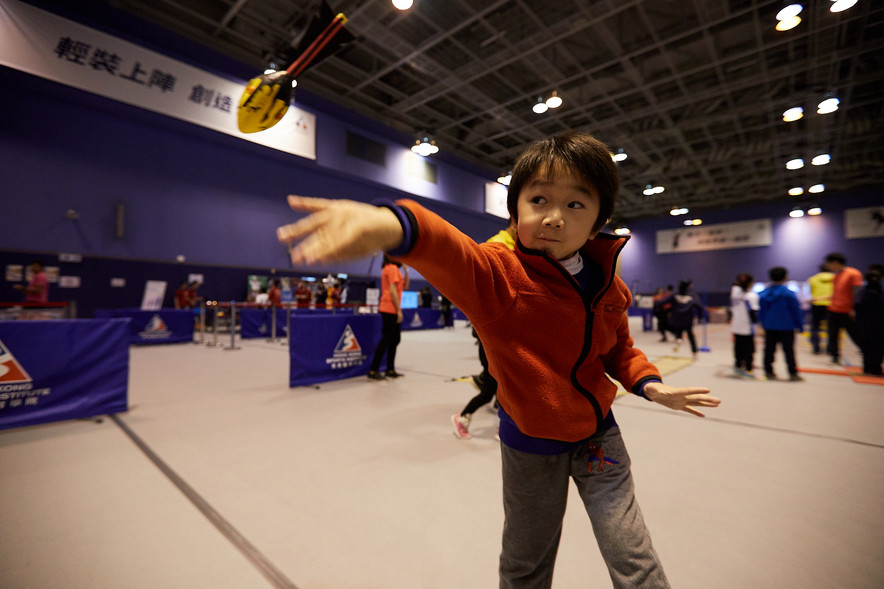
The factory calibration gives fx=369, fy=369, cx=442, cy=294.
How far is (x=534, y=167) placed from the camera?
88 centimetres

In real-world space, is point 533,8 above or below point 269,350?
above

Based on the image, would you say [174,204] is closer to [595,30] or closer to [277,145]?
A: [277,145]

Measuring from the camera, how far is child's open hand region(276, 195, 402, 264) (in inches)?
22.0

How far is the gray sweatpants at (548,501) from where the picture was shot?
0.91 meters

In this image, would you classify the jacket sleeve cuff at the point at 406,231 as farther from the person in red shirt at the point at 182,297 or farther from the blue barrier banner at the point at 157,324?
the person in red shirt at the point at 182,297

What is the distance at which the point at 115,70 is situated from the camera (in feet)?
24.2

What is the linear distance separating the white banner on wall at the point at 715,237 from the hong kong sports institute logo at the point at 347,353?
22117 millimetres

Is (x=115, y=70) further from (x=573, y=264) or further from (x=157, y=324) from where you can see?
(x=573, y=264)

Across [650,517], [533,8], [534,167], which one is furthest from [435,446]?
[533,8]

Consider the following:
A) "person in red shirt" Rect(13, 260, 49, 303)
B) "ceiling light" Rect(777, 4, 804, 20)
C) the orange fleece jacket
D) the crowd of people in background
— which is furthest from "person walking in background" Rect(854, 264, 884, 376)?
"person in red shirt" Rect(13, 260, 49, 303)

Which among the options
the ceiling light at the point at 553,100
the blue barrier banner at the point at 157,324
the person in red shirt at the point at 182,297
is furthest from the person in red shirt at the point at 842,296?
the person in red shirt at the point at 182,297

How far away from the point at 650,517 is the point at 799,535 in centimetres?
61

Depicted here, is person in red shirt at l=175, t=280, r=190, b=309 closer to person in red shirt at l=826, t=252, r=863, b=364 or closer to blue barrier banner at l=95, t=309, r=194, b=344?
blue barrier banner at l=95, t=309, r=194, b=344

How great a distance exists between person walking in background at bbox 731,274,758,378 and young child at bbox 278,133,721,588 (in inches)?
226
